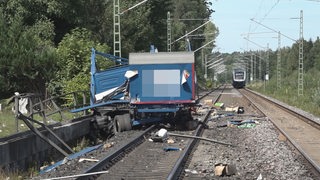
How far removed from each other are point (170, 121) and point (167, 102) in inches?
75.9

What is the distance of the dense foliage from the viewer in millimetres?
27562

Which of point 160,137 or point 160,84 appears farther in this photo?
point 160,84

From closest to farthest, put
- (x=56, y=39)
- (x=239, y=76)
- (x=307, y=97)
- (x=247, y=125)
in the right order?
1. (x=247, y=125)
2. (x=56, y=39)
3. (x=307, y=97)
4. (x=239, y=76)

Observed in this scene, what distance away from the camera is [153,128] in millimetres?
20797

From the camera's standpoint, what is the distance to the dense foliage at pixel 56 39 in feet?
90.4

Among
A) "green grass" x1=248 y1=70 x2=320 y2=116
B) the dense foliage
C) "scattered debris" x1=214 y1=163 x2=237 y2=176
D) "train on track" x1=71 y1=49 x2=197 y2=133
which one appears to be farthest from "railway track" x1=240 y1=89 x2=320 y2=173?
the dense foliage

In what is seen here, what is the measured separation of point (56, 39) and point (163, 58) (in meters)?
23.5

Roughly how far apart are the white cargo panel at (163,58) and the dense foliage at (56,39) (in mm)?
8665

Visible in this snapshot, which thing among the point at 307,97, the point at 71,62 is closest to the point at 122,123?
the point at 71,62

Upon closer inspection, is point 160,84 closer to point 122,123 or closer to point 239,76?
point 122,123

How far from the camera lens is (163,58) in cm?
1975

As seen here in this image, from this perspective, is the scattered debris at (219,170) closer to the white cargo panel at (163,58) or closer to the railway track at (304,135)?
the railway track at (304,135)

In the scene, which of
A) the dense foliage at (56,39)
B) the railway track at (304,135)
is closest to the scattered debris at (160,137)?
the railway track at (304,135)

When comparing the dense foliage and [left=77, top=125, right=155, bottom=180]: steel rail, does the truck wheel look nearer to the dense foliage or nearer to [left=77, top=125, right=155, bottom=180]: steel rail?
[left=77, top=125, right=155, bottom=180]: steel rail
